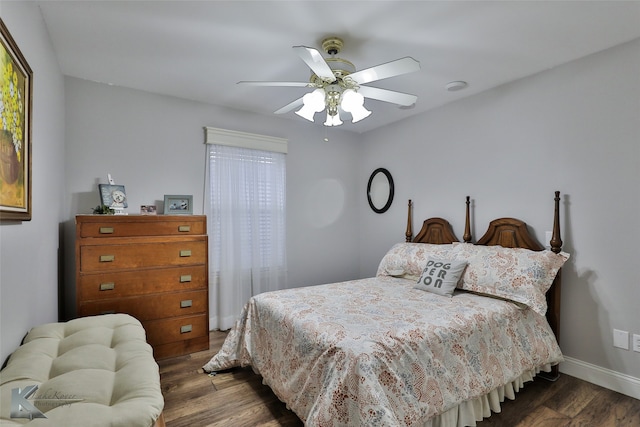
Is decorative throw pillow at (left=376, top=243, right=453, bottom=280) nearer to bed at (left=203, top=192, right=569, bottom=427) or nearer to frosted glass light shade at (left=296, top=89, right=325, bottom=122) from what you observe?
bed at (left=203, top=192, right=569, bottom=427)

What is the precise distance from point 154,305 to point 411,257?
2389mm

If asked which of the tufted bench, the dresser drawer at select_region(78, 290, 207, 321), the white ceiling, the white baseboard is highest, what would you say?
the white ceiling

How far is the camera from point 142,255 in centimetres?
271

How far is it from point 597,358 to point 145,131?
4.32 meters

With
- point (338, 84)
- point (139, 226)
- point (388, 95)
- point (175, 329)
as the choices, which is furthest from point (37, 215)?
point (388, 95)

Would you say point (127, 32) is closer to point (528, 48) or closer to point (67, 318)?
point (67, 318)

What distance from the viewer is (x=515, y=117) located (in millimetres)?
2881

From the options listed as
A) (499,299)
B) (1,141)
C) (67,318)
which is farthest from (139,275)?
(499,299)

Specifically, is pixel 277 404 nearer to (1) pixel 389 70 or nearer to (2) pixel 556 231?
(1) pixel 389 70

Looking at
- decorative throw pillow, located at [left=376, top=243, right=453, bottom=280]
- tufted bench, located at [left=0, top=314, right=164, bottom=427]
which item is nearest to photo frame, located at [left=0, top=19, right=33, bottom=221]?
tufted bench, located at [left=0, top=314, right=164, bottom=427]

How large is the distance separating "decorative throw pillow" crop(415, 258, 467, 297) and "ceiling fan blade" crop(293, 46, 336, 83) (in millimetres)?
1749

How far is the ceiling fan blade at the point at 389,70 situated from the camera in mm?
1725

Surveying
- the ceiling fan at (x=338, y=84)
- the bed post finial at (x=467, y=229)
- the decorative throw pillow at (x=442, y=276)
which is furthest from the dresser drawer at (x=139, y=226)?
the bed post finial at (x=467, y=229)

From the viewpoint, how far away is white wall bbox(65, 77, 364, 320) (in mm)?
2889
